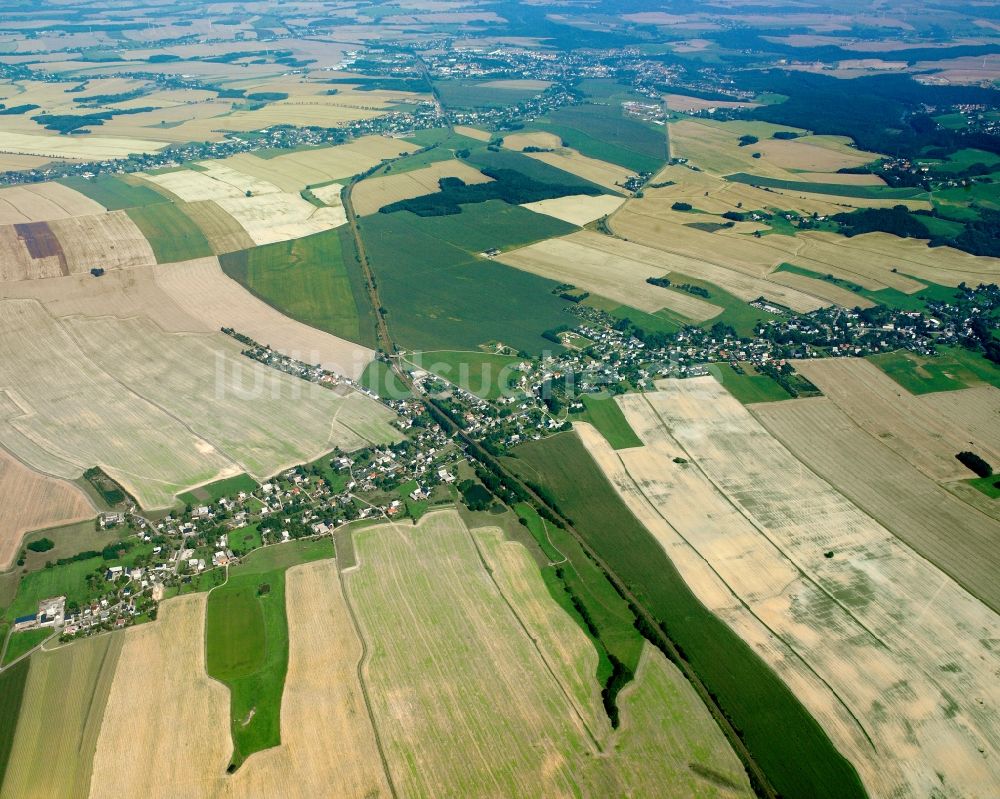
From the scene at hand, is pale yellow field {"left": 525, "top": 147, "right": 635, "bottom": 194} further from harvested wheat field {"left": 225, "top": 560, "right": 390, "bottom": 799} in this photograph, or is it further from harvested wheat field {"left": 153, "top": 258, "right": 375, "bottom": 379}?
harvested wheat field {"left": 225, "top": 560, "right": 390, "bottom": 799}

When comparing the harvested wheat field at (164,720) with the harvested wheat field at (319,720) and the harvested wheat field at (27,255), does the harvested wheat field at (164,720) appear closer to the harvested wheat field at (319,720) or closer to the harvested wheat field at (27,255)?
the harvested wheat field at (319,720)

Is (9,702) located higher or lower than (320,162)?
higher

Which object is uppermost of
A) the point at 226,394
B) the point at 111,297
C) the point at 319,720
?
the point at 319,720

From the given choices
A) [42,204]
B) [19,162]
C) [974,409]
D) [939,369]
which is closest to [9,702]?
[974,409]

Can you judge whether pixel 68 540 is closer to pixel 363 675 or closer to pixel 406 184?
pixel 363 675

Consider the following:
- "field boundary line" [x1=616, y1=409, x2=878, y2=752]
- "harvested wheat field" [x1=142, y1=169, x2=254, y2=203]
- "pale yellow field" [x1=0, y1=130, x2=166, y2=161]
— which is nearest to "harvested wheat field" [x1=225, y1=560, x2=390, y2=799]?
"field boundary line" [x1=616, y1=409, x2=878, y2=752]

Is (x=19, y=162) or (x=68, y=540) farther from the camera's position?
(x=19, y=162)

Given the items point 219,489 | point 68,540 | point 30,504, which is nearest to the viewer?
point 68,540
